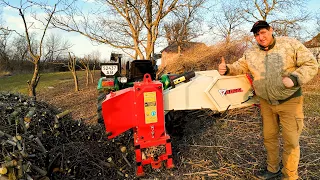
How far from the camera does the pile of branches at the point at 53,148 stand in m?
2.14

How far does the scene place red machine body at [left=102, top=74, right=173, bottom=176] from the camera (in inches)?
101

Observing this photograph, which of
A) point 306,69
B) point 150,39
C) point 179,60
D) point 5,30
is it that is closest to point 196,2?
point 150,39

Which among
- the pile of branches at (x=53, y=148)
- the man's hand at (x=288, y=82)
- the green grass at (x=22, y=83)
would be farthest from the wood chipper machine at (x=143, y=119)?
the green grass at (x=22, y=83)

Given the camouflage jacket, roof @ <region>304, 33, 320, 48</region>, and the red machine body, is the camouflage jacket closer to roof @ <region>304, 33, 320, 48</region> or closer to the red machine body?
the red machine body

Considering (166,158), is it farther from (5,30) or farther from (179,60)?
(179,60)

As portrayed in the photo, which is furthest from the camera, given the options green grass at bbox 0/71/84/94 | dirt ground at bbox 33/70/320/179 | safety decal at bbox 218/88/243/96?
green grass at bbox 0/71/84/94

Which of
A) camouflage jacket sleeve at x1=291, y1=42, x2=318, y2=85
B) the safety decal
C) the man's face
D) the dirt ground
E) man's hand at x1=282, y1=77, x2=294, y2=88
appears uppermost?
the man's face

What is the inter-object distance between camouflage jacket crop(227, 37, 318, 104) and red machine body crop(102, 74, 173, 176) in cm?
115

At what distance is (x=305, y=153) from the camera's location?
10.6 feet

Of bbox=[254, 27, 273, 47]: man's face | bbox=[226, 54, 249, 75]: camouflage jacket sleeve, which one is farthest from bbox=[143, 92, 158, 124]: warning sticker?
bbox=[254, 27, 273, 47]: man's face

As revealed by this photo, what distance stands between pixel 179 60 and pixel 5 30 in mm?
5589

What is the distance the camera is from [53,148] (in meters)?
2.75

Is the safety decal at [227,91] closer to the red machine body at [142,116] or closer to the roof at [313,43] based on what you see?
the red machine body at [142,116]

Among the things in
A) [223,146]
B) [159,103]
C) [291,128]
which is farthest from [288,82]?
[223,146]
